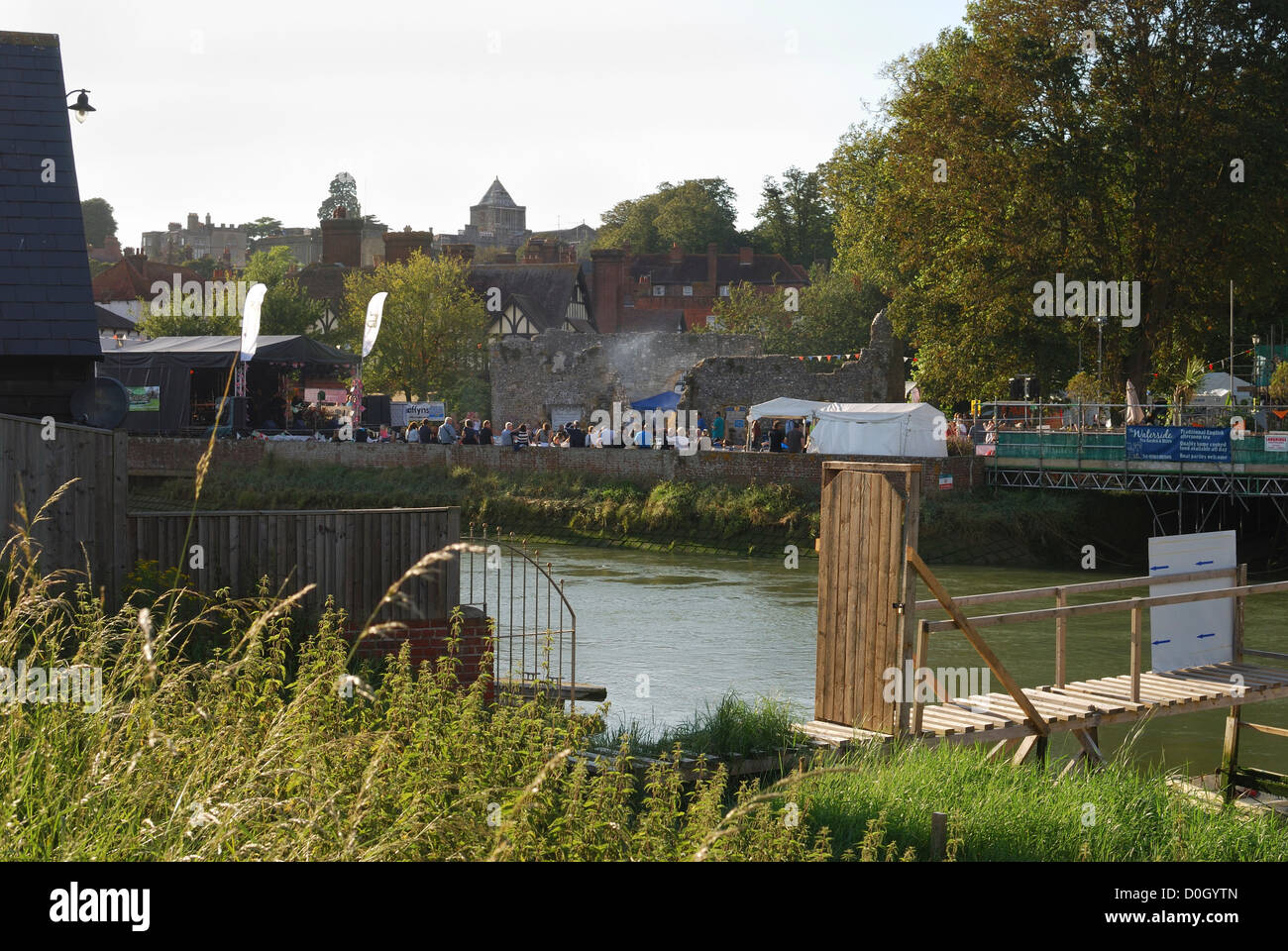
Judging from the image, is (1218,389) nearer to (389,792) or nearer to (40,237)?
(40,237)

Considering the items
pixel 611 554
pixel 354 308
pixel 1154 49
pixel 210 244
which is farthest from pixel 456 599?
pixel 210 244

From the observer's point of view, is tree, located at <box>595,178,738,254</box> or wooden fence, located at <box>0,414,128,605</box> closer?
wooden fence, located at <box>0,414,128,605</box>

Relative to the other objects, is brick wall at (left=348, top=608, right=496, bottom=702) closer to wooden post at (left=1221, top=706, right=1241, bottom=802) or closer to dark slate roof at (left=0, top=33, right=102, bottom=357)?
dark slate roof at (left=0, top=33, right=102, bottom=357)

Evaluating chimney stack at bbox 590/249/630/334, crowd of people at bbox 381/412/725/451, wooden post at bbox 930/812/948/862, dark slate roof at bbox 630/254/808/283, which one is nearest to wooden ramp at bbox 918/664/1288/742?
wooden post at bbox 930/812/948/862

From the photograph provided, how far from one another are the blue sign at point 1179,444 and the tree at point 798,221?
6062 cm

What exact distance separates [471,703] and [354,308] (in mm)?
50922

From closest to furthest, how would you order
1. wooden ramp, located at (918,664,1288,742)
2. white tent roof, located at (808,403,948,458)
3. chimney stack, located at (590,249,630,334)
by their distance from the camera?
1. wooden ramp, located at (918,664,1288,742)
2. white tent roof, located at (808,403,948,458)
3. chimney stack, located at (590,249,630,334)

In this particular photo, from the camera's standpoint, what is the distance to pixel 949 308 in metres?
36.1

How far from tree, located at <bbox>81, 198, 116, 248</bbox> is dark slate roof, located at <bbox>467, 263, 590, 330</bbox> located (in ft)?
305

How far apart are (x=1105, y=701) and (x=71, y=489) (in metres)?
7.39

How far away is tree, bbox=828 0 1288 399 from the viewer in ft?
102

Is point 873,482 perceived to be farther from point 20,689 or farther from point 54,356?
point 54,356

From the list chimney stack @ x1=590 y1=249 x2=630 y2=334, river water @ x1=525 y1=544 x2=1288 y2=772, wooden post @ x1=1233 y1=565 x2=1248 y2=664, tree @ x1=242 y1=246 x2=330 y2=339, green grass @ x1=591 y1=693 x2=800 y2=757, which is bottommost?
river water @ x1=525 y1=544 x2=1288 y2=772

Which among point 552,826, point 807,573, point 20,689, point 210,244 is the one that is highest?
point 210,244
